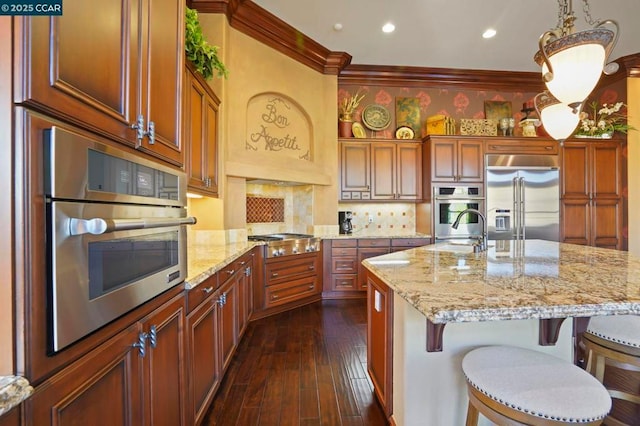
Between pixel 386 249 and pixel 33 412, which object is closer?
pixel 33 412

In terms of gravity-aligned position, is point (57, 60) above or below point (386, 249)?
above

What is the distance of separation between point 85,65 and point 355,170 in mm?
3898

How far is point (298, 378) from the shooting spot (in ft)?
7.29

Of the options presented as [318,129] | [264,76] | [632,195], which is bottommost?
[632,195]

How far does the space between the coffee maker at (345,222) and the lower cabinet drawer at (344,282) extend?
0.73 metres

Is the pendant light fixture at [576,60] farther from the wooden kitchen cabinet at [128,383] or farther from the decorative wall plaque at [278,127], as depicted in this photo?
the decorative wall plaque at [278,127]

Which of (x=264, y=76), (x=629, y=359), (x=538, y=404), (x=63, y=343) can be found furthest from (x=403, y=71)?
(x=63, y=343)

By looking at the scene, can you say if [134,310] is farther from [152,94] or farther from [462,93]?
[462,93]

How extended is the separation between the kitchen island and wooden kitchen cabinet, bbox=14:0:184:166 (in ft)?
3.56

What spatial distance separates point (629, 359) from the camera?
138 centimetres

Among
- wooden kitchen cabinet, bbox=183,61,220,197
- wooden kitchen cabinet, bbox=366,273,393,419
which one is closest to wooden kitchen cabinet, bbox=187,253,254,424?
wooden kitchen cabinet, bbox=183,61,220,197

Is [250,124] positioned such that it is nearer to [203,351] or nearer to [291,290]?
[291,290]

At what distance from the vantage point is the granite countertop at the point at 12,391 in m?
0.54

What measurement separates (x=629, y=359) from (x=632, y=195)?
15.2ft
